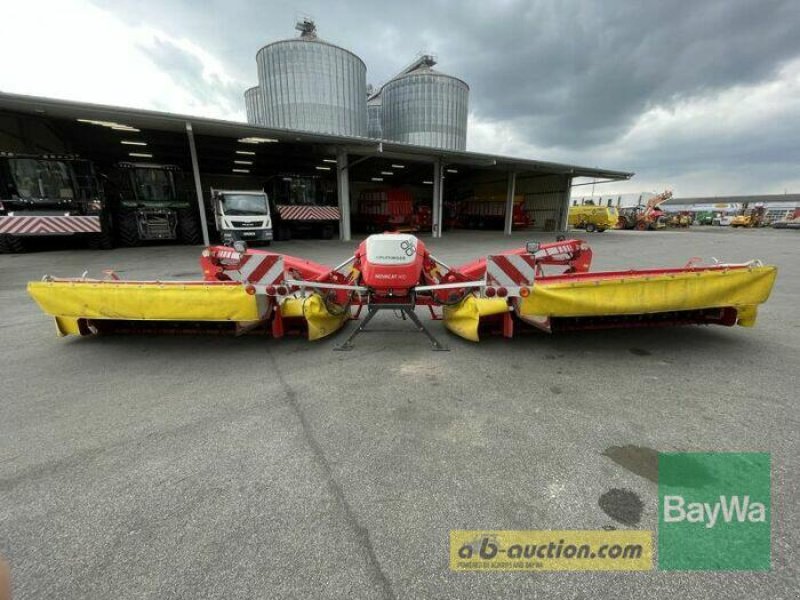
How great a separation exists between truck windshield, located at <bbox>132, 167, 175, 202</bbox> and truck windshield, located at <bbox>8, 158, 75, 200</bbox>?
74.1 inches

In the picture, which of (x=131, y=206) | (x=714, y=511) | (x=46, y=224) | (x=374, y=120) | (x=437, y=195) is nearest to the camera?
(x=714, y=511)

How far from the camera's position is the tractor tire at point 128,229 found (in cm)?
1270

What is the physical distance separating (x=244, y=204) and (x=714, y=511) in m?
14.2

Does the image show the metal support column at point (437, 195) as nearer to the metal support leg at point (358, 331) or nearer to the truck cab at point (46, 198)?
the truck cab at point (46, 198)

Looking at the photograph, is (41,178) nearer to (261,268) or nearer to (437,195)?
(261,268)

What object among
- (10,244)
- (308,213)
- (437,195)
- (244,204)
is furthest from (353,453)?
(437,195)

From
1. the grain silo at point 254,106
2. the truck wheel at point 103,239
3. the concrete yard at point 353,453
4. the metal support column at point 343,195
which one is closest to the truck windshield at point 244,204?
the metal support column at point 343,195

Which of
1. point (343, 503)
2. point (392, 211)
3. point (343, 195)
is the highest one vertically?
point (343, 195)

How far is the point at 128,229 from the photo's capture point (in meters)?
12.9

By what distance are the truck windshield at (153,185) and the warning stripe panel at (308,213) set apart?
406 cm

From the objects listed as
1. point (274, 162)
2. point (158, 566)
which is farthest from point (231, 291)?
point (274, 162)

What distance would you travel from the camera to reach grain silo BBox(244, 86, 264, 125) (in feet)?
87.0

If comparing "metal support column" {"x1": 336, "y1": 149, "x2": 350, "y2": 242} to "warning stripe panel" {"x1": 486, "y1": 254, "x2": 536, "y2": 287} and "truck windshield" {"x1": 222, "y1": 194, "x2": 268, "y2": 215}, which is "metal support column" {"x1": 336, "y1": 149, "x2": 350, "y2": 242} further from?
"warning stripe panel" {"x1": 486, "y1": 254, "x2": 536, "y2": 287}

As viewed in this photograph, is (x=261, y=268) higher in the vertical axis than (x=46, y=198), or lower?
lower
